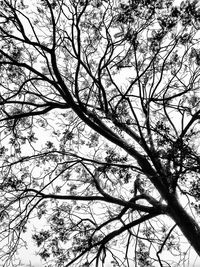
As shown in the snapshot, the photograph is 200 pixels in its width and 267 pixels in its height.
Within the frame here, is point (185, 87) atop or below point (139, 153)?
atop

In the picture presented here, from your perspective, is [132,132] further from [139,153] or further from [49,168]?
[49,168]

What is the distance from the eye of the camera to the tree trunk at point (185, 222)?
13.0ft

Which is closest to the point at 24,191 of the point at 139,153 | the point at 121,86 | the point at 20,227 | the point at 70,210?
the point at 20,227

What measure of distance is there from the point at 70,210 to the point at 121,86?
3.13m

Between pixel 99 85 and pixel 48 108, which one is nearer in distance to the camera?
pixel 99 85

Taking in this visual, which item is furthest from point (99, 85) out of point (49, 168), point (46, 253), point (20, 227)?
point (46, 253)

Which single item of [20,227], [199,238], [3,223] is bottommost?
[199,238]

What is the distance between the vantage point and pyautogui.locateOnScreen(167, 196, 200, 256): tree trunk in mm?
3947

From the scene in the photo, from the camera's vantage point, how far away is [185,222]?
4078mm

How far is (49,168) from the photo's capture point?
6031mm

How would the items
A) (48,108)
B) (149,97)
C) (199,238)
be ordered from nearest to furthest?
(199,238) < (149,97) < (48,108)

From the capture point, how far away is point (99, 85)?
213 inches

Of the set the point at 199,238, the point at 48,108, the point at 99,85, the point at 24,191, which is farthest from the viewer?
the point at 48,108

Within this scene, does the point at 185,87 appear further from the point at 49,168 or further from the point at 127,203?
the point at 49,168
